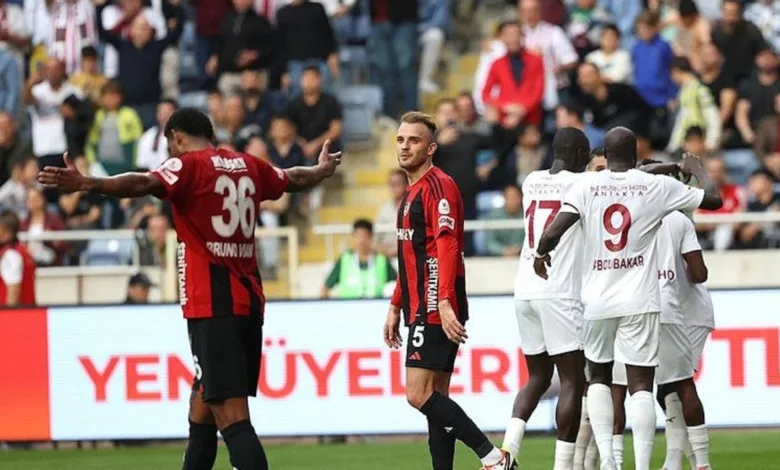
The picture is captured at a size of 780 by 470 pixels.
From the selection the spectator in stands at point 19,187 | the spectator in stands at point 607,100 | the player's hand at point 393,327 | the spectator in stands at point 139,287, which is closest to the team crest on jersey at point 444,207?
the player's hand at point 393,327

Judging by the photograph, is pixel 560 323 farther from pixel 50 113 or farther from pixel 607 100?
pixel 50 113

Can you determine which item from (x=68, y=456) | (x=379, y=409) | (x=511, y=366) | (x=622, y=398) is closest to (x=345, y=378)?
(x=379, y=409)

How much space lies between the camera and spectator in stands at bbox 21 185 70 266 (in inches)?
785

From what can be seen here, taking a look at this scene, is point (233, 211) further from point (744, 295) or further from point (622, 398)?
point (744, 295)

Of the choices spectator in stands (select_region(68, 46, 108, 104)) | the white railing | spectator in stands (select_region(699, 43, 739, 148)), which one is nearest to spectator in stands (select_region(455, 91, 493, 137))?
the white railing

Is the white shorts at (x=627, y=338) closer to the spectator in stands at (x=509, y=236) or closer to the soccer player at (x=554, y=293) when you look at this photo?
the soccer player at (x=554, y=293)

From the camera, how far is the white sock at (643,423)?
10.9 m

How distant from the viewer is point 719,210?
1914cm

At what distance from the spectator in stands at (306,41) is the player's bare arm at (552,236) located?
11650 mm

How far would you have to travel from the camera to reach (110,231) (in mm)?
19750

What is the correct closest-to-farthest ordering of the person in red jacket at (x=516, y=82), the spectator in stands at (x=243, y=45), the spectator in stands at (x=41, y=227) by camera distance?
the spectator in stands at (x=41, y=227) < the person in red jacket at (x=516, y=82) < the spectator in stands at (x=243, y=45)

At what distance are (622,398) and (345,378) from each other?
522cm

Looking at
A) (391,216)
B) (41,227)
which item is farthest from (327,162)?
(41,227)

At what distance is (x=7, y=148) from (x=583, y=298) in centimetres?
1254
